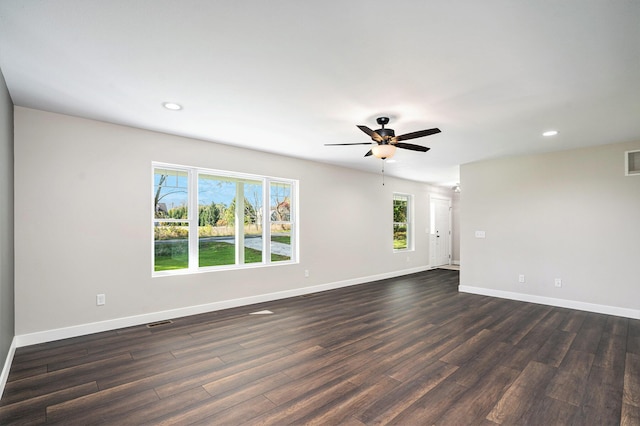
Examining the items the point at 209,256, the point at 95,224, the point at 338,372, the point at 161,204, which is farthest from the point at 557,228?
the point at 95,224

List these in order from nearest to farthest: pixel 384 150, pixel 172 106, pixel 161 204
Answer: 1. pixel 172 106
2. pixel 384 150
3. pixel 161 204

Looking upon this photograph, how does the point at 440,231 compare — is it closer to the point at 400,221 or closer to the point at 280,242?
the point at 400,221

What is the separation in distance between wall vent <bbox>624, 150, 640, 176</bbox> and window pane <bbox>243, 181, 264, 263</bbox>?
572 centimetres

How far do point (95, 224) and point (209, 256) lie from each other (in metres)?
1.55

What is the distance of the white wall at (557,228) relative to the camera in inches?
178

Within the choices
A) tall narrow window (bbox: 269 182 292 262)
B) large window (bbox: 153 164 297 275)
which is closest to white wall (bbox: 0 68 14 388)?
large window (bbox: 153 164 297 275)

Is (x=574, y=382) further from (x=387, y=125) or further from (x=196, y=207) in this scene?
(x=196, y=207)

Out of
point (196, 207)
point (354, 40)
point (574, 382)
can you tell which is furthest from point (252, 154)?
point (574, 382)

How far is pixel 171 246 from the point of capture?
4.38 m

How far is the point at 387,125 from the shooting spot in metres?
3.85

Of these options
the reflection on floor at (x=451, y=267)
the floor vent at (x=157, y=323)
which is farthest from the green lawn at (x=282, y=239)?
the reflection on floor at (x=451, y=267)

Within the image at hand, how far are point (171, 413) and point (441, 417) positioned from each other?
1865 mm

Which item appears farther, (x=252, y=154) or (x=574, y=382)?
(x=252, y=154)

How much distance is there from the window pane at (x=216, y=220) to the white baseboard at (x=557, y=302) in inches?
184
